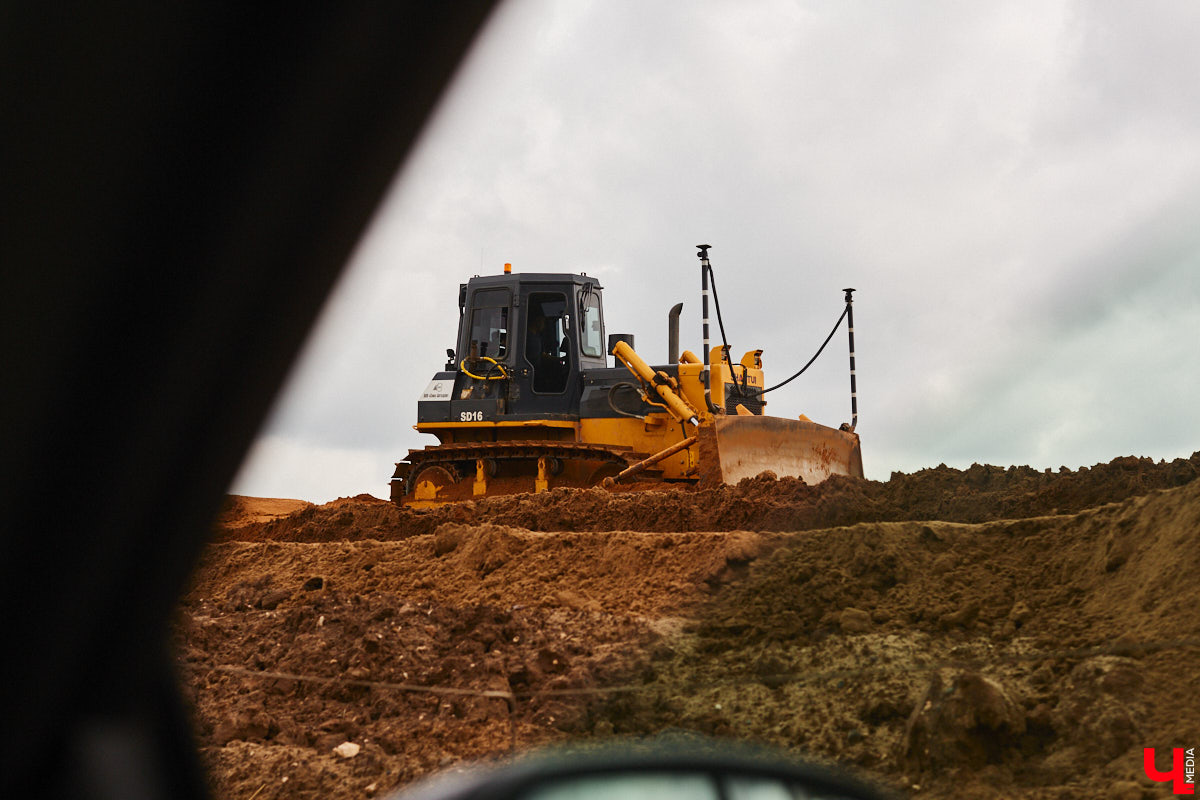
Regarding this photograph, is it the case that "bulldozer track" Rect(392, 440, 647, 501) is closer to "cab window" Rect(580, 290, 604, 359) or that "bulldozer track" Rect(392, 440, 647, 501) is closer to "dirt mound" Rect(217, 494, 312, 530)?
"cab window" Rect(580, 290, 604, 359)

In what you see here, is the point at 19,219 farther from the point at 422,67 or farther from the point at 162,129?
the point at 422,67

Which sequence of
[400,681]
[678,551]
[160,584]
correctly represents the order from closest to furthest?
[160,584] → [400,681] → [678,551]

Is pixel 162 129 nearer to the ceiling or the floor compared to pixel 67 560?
nearer to the ceiling

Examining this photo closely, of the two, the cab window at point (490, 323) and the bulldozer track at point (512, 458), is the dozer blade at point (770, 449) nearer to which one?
the bulldozer track at point (512, 458)

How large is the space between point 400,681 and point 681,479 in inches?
306

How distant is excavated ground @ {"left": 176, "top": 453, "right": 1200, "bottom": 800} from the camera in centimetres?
480

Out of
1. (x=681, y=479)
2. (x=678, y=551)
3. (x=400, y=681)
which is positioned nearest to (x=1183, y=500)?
(x=678, y=551)

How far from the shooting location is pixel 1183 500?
19.8 feet

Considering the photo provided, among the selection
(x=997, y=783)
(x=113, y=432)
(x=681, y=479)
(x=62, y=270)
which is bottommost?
(x=997, y=783)

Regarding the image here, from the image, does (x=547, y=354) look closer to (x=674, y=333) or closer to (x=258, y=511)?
(x=674, y=333)

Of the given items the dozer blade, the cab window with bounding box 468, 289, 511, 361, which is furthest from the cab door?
the dozer blade

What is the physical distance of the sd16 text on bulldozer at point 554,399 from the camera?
576 inches

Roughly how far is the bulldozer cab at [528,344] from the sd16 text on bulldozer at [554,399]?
16mm

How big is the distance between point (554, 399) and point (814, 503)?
6611mm
